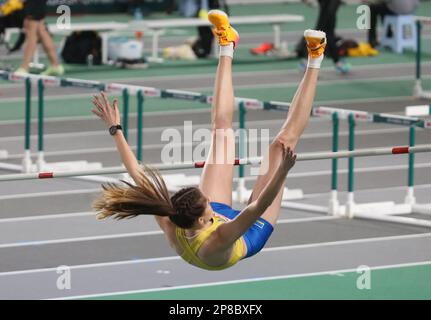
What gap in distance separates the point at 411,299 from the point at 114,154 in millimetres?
6201

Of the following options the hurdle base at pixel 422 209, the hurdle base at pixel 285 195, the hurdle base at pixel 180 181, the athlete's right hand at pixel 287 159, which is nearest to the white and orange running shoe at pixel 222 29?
the athlete's right hand at pixel 287 159

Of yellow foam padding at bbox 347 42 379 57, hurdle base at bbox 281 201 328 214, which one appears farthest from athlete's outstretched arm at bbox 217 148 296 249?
yellow foam padding at bbox 347 42 379 57

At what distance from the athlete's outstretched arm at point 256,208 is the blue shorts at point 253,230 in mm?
434

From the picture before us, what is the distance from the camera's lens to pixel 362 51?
23.9 meters

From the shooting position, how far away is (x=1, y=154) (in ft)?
48.9

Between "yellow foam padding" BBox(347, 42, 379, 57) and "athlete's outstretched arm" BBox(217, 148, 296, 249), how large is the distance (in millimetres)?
15867

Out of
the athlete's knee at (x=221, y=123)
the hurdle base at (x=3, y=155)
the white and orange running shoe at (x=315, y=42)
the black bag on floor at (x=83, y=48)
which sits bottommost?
the hurdle base at (x=3, y=155)

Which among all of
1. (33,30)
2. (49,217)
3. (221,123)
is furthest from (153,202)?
(33,30)

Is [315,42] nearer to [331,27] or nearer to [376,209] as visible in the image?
[376,209]

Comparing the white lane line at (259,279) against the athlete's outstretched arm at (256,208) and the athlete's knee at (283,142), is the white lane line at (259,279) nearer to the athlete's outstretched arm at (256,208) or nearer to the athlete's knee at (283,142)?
the athlete's knee at (283,142)

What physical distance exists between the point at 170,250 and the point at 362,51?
42.6 ft

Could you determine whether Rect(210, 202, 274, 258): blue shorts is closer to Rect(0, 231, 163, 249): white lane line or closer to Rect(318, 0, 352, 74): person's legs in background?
Rect(0, 231, 163, 249): white lane line

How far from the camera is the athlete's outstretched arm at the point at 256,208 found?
24.9ft

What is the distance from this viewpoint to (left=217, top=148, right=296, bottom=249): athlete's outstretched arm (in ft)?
24.9
